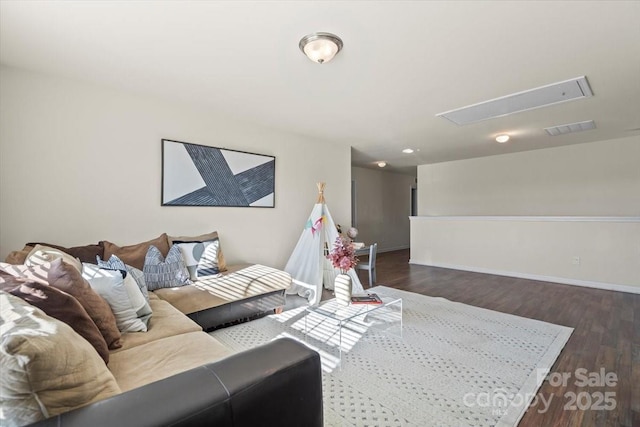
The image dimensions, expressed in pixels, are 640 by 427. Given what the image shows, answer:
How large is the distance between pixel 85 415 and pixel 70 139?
2.65m

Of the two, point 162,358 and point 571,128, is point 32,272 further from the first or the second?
point 571,128

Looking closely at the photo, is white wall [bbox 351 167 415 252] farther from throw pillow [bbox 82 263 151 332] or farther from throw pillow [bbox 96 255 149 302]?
throw pillow [bbox 82 263 151 332]

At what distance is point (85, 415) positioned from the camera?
73cm

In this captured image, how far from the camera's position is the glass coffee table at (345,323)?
2.34 m

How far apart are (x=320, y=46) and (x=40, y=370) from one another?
2.07 metres

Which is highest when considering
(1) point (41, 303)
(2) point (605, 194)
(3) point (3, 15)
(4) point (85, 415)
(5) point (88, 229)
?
(3) point (3, 15)

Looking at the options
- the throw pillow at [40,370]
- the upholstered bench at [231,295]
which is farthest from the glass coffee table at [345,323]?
the throw pillow at [40,370]

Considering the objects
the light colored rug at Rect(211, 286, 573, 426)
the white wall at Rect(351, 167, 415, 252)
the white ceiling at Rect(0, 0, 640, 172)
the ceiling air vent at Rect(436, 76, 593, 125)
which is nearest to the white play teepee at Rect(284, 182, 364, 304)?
the light colored rug at Rect(211, 286, 573, 426)

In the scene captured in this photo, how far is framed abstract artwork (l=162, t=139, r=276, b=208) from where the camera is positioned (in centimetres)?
312

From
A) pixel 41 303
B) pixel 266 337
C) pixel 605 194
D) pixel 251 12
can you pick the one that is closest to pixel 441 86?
pixel 251 12

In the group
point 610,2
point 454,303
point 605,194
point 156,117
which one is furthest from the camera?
point 605,194

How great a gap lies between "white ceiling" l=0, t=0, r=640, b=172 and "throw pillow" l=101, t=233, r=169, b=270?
1427 millimetres

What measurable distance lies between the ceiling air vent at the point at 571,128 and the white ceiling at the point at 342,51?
438 mm

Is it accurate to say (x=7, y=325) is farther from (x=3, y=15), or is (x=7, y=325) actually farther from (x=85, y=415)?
(x=3, y=15)
